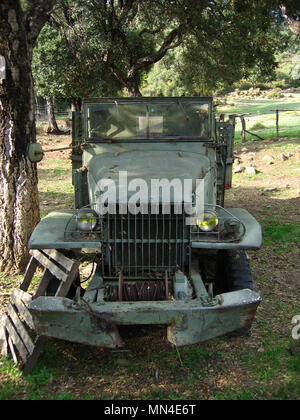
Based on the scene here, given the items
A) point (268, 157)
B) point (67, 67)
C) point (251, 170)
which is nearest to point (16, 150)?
point (251, 170)

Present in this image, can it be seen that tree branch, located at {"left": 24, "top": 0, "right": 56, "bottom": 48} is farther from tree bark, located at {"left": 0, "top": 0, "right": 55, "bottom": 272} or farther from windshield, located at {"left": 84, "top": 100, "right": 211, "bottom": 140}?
windshield, located at {"left": 84, "top": 100, "right": 211, "bottom": 140}

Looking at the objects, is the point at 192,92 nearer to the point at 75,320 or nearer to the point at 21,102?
the point at 21,102

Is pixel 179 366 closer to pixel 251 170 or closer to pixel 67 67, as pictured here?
pixel 251 170

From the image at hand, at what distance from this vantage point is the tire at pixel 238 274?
4.22 m

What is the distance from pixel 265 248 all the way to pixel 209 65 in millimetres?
11094

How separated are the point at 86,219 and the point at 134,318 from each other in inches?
42.9

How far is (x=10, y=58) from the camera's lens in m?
5.00

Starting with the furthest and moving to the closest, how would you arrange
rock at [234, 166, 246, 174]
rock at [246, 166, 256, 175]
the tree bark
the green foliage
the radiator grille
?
the green foliage
rock at [234, 166, 246, 174]
rock at [246, 166, 256, 175]
the tree bark
the radiator grille

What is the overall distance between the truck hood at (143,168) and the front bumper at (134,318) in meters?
0.90

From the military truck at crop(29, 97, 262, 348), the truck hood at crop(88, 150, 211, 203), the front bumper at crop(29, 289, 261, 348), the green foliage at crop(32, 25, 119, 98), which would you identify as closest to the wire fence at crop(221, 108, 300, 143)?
the green foliage at crop(32, 25, 119, 98)

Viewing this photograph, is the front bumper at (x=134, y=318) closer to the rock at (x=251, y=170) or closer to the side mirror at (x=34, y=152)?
the side mirror at (x=34, y=152)

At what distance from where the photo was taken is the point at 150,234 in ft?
12.6

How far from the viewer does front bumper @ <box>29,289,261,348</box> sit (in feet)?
11.2

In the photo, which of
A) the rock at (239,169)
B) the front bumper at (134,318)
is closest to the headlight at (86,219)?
the front bumper at (134,318)
